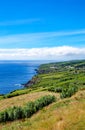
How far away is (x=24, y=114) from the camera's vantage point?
32.7 meters

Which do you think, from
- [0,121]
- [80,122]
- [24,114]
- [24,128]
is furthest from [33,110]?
[80,122]

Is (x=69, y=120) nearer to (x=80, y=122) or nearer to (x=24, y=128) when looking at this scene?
(x=80, y=122)

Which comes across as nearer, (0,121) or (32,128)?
(32,128)

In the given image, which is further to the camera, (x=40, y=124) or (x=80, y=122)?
(x=40, y=124)

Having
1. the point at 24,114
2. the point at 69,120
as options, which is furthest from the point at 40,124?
the point at 24,114

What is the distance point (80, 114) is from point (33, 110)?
51.4 ft

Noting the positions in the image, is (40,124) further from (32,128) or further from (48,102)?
(48,102)

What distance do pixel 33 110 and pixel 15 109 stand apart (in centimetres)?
234

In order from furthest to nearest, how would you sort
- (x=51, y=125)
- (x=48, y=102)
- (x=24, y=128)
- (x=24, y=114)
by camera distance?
(x=48, y=102) → (x=24, y=114) → (x=24, y=128) → (x=51, y=125)

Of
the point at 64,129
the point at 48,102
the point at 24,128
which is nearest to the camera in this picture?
the point at 64,129

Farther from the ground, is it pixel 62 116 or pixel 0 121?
pixel 62 116

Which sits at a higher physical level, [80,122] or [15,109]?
[80,122]

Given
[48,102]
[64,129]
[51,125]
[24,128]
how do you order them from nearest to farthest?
[64,129] → [51,125] → [24,128] → [48,102]

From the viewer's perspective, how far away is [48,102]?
38344 millimetres
